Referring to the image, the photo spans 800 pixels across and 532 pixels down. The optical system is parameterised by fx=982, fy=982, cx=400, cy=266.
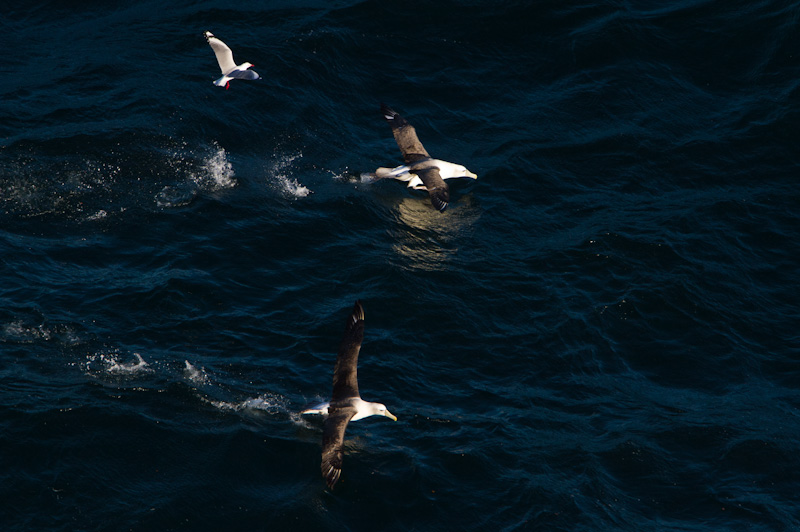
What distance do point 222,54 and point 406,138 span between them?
5185mm

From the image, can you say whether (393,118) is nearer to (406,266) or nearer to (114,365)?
(406,266)

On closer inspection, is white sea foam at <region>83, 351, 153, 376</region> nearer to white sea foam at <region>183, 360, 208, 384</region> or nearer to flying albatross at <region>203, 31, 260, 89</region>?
white sea foam at <region>183, 360, 208, 384</region>

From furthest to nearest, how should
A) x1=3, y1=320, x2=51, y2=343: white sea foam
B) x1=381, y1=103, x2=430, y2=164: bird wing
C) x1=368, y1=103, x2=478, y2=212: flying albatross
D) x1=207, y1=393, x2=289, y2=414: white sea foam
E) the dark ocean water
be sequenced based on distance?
x1=381, y1=103, x2=430, y2=164: bird wing < x1=368, y1=103, x2=478, y2=212: flying albatross < x1=3, y1=320, x2=51, y2=343: white sea foam < x1=207, y1=393, x2=289, y2=414: white sea foam < the dark ocean water

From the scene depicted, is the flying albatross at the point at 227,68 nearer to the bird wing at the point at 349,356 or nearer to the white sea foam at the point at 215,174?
the white sea foam at the point at 215,174

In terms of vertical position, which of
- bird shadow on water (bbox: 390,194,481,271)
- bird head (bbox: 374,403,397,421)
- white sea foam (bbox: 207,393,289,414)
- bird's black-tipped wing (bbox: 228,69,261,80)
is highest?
bird's black-tipped wing (bbox: 228,69,261,80)

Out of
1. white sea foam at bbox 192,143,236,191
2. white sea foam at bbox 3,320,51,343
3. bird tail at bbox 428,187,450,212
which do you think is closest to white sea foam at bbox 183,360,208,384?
white sea foam at bbox 3,320,51,343

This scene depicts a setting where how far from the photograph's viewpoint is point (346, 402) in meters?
16.5

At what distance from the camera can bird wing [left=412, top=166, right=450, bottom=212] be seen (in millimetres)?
22656

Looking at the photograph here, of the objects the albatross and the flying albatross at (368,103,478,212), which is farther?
the flying albatross at (368,103,478,212)

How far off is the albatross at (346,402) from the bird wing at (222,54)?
10532mm

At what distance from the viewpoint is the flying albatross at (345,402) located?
15781 mm

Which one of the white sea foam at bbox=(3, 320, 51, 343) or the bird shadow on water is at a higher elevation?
the white sea foam at bbox=(3, 320, 51, 343)

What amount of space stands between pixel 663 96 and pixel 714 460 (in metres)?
12.6

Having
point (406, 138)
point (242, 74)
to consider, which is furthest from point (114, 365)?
point (242, 74)
